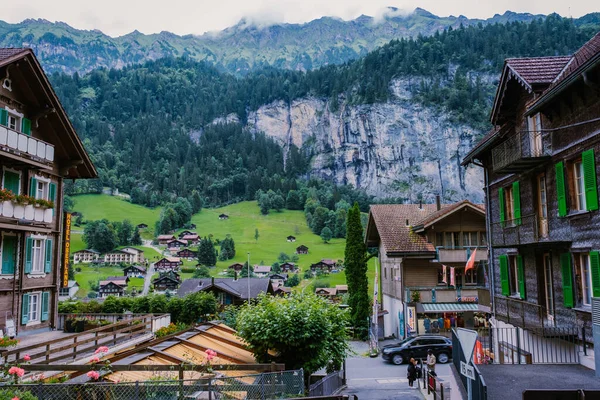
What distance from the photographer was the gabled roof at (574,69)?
40.7ft

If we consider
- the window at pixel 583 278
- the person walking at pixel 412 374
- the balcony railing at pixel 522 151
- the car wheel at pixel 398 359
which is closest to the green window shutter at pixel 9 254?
the person walking at pixel 412 374

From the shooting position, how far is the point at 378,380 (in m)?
24.4

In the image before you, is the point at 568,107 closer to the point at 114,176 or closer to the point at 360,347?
the point at 360,347

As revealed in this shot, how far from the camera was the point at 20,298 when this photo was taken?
2120cm

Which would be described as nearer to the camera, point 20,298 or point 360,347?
point 20,298

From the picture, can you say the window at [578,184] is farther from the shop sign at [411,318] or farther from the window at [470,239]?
the window at [470,239]

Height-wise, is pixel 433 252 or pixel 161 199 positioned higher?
pixel 161 199

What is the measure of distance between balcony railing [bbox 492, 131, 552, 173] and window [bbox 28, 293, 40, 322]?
20.2 metres

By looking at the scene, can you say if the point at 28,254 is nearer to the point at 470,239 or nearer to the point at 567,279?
the point at 567,279

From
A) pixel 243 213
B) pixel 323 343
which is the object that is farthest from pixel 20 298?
pixel 243 213

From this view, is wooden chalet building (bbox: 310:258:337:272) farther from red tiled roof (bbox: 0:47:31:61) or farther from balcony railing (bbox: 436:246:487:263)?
red tiled roof (bbox: 0:47:31:61)

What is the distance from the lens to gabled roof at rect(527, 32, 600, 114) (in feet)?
40.7

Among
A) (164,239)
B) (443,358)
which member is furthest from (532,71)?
(164,239)

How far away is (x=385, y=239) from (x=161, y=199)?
15891 cm
